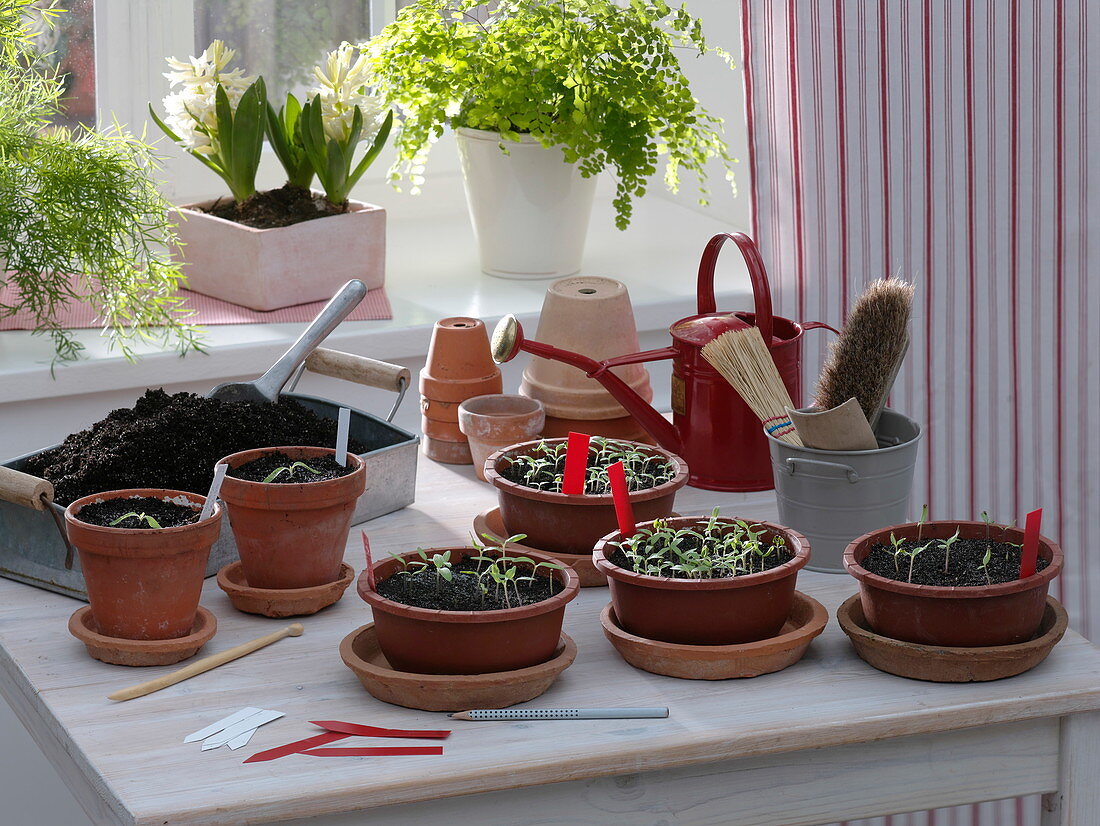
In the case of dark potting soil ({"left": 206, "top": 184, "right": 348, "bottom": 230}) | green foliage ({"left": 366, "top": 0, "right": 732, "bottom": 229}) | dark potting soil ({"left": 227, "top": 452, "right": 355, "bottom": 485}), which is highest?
green foliage ({"left": 366, "top": 0, "right": 732, "bottom": 229})

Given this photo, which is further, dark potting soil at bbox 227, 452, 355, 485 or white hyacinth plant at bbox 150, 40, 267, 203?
white hyacinth plant at bbox 150, 40, 267, 203

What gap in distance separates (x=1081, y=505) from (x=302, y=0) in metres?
1.49

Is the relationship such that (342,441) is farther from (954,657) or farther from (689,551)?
(954,657)

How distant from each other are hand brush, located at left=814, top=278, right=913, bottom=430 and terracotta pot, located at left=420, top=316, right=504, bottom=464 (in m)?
0.43

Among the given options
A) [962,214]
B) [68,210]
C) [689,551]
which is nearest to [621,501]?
[689,551]

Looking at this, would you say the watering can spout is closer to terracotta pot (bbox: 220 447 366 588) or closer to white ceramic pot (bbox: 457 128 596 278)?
terracotta pot (bbox: 220 447 366 588)

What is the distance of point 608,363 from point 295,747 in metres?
0.62

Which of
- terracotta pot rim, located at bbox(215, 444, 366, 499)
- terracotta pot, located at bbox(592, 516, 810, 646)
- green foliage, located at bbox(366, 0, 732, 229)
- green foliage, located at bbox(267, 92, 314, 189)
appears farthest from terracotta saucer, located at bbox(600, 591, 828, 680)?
green foliage, located at bbox(267, 92, 314, 189)

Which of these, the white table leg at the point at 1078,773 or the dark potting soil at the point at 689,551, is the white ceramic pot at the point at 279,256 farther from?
the white table leg at the point at 1078,773

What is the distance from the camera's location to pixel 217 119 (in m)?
1.95

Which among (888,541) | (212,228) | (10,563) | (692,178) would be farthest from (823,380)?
(692,178)

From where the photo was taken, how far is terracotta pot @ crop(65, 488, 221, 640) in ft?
3.35

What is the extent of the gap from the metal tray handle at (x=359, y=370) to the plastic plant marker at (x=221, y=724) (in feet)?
1.80

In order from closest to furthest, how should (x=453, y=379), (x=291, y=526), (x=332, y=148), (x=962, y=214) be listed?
(x=291, y=526) → (x=453, y=379) → (x=962, y=214) → (x=332, y=148)
